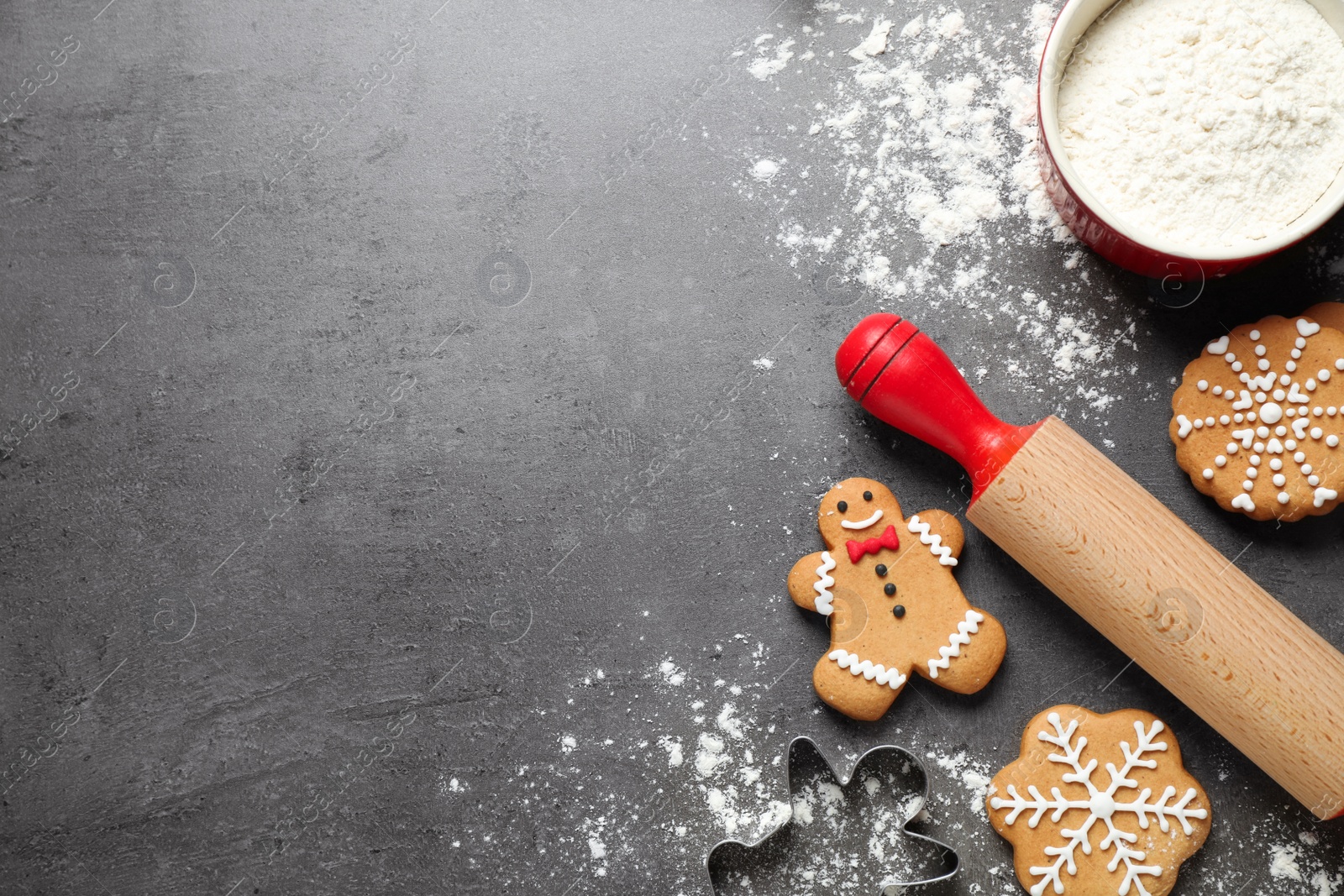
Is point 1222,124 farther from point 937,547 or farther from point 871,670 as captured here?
point 871,670

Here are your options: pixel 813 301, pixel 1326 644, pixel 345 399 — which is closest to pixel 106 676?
pixel 345 399

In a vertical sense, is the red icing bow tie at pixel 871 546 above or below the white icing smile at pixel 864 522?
below

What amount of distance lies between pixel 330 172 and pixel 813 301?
83 cm

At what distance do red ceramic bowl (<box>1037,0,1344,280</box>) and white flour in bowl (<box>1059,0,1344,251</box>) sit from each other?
0.03 m

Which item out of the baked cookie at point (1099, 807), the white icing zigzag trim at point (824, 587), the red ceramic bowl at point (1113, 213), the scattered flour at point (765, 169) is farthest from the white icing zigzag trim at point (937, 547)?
the scattered flour at point (765, 169)

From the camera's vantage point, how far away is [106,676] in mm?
1342

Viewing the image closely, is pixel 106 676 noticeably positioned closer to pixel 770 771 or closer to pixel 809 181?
pixel 770 771

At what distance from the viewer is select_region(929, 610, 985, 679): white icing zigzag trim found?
1.20 m

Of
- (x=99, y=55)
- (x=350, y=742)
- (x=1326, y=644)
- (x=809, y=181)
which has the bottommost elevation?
(x=350, y=742)

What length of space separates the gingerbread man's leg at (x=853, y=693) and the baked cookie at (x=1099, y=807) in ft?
0.66

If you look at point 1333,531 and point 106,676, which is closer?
point 1333,531

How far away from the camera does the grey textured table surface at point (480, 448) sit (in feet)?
4.18

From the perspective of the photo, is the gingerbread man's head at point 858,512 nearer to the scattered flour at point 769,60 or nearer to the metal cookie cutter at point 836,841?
the metal cookie cutter at point 836,841

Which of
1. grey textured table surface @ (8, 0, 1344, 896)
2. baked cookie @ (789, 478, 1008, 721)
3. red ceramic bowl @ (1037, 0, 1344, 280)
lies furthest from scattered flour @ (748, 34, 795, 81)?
baked cookie @ (789, 478, 1008, 721)
